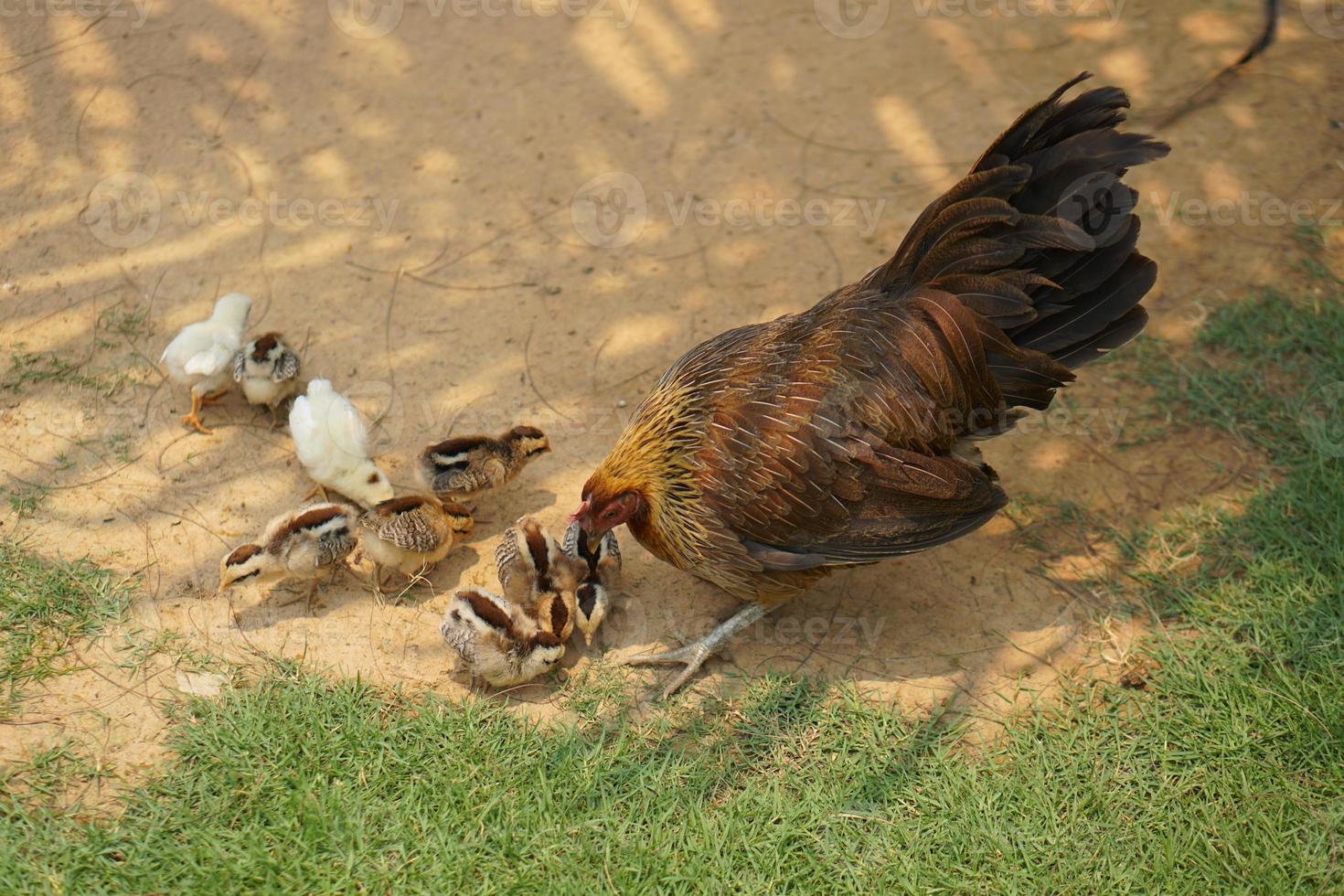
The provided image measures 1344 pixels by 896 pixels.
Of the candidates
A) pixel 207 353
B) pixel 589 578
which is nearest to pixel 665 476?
pixel 589 578

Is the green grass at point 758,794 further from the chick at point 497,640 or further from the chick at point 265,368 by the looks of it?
the chick at point 265,368

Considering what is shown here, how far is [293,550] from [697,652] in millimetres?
1661

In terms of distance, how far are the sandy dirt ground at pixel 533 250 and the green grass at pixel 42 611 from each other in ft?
0.35

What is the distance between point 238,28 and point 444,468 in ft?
12.7

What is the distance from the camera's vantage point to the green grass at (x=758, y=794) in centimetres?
360

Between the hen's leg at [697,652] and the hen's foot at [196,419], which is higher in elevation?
the hen's foot at [196,419]

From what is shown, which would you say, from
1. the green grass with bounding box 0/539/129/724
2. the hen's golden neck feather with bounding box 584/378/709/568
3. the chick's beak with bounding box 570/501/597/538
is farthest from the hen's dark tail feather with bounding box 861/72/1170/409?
the green grass with bounding box 0/539/129/724

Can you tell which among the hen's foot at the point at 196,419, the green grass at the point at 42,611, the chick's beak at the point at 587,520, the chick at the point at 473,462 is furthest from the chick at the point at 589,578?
the hen's foot at the point at 196,419

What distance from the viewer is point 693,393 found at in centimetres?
424

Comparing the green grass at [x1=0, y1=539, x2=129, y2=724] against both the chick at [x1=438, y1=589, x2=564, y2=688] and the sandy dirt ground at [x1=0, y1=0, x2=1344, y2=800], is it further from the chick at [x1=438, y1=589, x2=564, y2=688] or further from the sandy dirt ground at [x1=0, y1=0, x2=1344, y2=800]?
the chick at [x1=438, y1=589, x2=564, y2=688]

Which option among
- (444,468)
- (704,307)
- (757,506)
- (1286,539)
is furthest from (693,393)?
(1286,539)

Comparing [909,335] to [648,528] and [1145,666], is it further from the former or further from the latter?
[1145,666]

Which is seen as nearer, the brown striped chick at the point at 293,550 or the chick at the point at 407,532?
the brown striped chick at the point at 293,550

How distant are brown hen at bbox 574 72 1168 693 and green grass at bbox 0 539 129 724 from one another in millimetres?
1948
